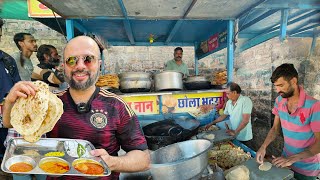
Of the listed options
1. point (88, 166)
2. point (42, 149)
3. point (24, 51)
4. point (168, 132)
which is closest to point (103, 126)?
point (88, 166)

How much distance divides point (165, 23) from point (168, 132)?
2836 mm

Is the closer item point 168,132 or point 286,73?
point 286,73

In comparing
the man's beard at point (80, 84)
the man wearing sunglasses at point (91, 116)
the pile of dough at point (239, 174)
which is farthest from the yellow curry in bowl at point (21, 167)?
the pile of dough at point (239, 174)

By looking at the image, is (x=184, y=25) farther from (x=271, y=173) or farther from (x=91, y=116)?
(x=91, y=116)

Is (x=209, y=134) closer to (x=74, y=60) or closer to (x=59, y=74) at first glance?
(x=74, y=60)

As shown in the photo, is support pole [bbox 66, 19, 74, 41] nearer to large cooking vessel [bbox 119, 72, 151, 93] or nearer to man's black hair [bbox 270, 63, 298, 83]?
large cooking vessel [bbox 119, 72, 151, 93]

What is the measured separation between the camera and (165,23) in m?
4.84

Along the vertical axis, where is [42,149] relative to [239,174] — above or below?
above

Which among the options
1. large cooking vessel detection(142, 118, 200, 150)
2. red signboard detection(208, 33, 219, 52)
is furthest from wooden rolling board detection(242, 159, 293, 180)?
red signboard detection(208, 33, 219, 52)

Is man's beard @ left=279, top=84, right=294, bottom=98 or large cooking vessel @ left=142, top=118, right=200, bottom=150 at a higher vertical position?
man's beard @ left=279, top=84, right=294, bottom=98

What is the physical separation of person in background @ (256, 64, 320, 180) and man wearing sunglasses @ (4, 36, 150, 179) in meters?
1.65

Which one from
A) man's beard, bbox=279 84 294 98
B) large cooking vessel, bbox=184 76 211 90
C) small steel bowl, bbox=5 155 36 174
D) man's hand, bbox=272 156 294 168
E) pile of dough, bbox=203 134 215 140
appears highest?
large cooking vessel, bbox=184 76 211 90

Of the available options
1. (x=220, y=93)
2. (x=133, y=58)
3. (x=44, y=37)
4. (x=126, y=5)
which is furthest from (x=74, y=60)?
(x=44, y=37)

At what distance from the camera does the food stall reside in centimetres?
331
